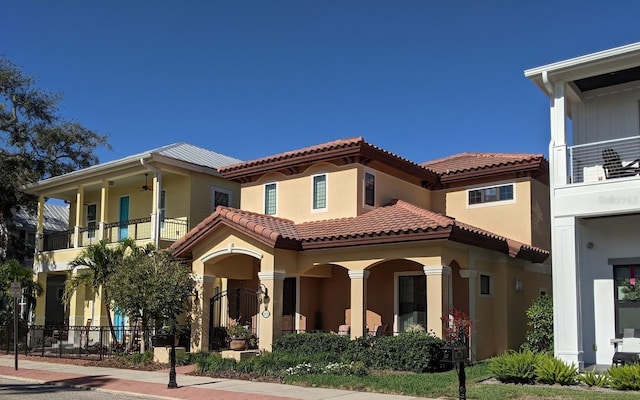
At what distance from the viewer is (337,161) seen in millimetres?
20562

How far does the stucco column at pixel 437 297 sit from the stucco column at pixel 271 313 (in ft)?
14.4

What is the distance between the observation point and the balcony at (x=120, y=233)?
24.9 metres

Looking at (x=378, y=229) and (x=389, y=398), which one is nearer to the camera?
(x=389, y=398)

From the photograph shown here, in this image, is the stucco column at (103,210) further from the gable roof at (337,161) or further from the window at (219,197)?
the gable roof at (337,161)

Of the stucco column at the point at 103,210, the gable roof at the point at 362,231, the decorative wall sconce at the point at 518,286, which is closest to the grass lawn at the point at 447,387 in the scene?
the gable roof at the point at 362,231

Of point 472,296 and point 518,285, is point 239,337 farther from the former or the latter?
point 518,285

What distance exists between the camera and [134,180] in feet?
88.1

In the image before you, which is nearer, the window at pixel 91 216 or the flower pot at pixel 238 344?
the flower pot at pixel 238 344

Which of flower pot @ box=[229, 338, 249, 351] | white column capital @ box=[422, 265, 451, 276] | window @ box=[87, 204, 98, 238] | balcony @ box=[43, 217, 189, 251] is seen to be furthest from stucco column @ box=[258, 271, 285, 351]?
window @ box=[87, 204, 98, 238]

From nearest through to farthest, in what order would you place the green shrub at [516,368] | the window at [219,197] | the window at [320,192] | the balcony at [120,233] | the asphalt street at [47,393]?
the asphalt street at [47,393]
the green shrub at [516,368]
the window at [320,192]
the balcony at [120,233]
the window at [219,197]

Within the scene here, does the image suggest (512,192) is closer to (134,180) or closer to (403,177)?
(403,177)

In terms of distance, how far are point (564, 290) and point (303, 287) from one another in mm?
9078

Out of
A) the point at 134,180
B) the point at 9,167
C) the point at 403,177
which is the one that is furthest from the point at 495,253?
the point at 9,167

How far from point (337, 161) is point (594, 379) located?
10362mm
